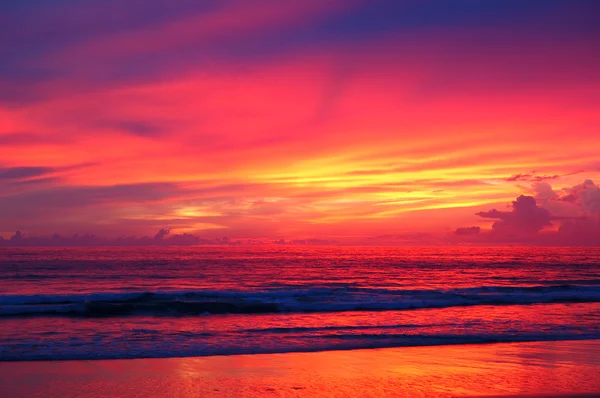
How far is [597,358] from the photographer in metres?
13.3

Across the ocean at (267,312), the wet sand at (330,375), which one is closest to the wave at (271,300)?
the ocean at (267,312)

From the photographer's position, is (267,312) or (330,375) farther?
(267,312)

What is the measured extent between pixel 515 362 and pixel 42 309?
815 inches

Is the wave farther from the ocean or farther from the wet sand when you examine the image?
the wet sand

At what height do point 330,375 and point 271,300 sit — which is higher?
point 330,375

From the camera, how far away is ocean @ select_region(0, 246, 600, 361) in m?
15.8

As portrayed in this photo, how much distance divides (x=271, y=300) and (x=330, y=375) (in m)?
17.9

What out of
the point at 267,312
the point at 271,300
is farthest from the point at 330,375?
the point at 271,300

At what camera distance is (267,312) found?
82.0 ft

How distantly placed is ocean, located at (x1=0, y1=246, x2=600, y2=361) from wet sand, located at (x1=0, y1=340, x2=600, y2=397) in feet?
4.65

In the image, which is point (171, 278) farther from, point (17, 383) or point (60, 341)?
point (17, 383)

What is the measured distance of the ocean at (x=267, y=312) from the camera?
51.7 ft

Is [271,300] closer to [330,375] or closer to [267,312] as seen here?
[267,312]

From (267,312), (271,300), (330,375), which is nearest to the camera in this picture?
(330,375)
